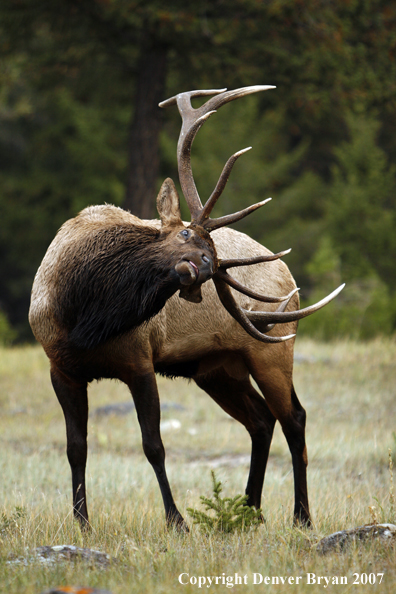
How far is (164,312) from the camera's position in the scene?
14.5ft

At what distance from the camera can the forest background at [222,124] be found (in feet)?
33.3

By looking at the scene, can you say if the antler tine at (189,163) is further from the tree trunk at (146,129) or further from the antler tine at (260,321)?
the tree trunk at (146,129)

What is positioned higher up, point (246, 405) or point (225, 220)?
point (225, 220)

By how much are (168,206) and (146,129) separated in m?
7.47

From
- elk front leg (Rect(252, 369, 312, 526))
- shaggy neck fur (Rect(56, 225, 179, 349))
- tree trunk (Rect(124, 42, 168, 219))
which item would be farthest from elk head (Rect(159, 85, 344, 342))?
tree trunk (Rect(124, 42, 168, 219))

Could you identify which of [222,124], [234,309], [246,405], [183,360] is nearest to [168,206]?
[234,309]

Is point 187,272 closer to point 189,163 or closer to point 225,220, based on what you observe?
point 225,220

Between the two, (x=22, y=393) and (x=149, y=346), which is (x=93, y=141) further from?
(x=149, y=346)

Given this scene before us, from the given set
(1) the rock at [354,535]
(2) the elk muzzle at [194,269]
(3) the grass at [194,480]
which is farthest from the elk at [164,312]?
(1) the rock at [354,535]

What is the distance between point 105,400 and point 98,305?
211 inches

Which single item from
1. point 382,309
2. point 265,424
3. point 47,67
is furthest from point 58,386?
point 382,309

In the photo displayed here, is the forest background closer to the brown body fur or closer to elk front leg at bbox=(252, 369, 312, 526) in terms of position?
the brown body fur

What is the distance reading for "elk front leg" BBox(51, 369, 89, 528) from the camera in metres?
4.26

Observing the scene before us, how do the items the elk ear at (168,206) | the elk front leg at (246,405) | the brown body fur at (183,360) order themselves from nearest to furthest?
the elk ear at (168,206) < the brown body fur at (183,360) < the elk front leg at (246,405)
